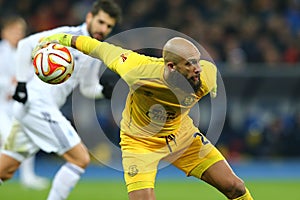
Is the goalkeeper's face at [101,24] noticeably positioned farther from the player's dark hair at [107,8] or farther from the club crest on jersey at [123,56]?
the club crest on jersey at [123,56]

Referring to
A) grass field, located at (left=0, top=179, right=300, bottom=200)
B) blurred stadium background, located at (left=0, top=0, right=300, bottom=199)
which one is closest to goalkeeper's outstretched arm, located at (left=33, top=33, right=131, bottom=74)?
grass field, located at (left=0, top=179, right=300, bottom=200)

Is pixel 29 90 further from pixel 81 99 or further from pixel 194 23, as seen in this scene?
pixel 194 23

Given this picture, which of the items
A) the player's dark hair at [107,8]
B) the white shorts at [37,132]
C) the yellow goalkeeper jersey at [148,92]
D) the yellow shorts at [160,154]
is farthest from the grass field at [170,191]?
the yellow goalkeeper jersey at [148,92]

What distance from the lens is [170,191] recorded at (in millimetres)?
11531

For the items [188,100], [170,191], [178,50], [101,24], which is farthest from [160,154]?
[170,191]

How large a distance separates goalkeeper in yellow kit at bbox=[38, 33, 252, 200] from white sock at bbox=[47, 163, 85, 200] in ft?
4.57

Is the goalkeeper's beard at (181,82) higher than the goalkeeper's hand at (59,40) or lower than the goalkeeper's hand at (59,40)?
higher

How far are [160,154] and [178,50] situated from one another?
1032 mm

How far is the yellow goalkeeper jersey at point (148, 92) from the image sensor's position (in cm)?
676

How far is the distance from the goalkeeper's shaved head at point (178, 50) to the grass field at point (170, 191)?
4.28 meters

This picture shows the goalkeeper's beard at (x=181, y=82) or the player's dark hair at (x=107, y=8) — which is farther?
the player's dark hair at (x=107, y=8)

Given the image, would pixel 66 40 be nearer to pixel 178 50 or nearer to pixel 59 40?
pixel 59 40

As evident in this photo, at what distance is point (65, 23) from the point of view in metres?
16.3

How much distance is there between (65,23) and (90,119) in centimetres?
243
